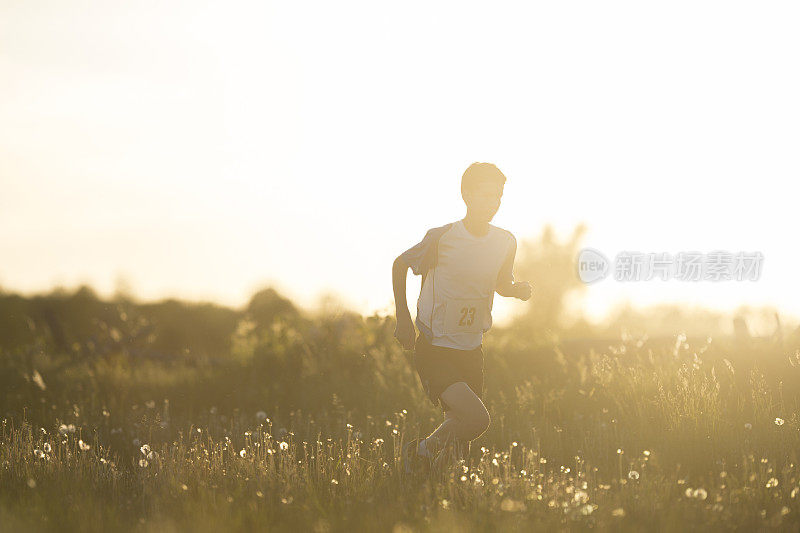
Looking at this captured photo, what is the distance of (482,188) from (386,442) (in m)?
2.95

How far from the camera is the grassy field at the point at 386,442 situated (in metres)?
4.95

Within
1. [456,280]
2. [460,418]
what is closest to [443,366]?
[460,418]

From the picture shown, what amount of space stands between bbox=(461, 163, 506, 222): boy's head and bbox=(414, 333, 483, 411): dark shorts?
1.06 meters

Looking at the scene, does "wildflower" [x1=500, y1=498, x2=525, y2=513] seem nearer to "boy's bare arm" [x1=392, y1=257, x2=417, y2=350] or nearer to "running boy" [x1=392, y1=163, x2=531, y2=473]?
"running boy" [x1=392, y1=163, x2=531, y2=473]

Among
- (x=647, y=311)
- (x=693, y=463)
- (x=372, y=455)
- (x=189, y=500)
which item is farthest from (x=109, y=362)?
(x=647, y=311)

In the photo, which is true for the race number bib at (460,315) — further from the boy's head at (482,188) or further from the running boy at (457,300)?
the boy's head at (482,188)

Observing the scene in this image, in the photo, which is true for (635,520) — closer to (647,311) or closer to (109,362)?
(109,362)

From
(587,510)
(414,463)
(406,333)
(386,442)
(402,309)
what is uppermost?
(402,309)

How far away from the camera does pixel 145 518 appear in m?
5.13

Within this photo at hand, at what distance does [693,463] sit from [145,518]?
4.14 metres

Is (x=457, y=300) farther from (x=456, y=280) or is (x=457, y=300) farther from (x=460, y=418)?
(x=460, y=418)

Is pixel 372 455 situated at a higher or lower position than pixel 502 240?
lower

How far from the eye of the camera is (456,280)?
20.0ft

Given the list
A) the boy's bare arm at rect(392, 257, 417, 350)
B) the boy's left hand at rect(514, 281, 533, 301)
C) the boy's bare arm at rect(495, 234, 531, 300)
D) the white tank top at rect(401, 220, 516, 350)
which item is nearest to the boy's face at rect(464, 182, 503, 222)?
the white tank top at rect(401, 220, 516, 350)
